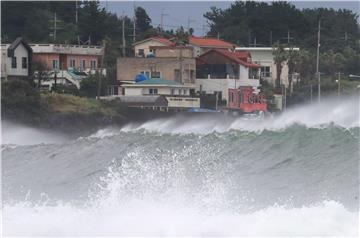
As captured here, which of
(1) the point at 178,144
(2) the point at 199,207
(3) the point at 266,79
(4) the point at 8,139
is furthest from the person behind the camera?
(3) the point at 266,79

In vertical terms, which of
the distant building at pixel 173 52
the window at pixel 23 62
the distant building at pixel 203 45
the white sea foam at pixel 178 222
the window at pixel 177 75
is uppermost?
the distant building at pixel 203 45

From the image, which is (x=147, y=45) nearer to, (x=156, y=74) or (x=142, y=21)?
(x=156, y=74)

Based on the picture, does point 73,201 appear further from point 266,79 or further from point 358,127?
point 266,79

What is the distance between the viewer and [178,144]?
2011 cm

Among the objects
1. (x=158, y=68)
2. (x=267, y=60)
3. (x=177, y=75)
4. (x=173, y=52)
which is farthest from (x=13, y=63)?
(x=267, y=60)

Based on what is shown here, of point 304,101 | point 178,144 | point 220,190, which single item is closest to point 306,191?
point 220,190

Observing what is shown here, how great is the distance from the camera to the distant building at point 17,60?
1747 inches

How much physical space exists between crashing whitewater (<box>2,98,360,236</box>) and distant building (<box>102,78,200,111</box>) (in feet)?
71.6

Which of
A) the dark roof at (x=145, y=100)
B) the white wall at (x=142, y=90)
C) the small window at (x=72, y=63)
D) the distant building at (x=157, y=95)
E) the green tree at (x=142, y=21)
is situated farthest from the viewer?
the green tree at (x=142, y=21)

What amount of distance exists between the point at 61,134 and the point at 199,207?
26.7 metres

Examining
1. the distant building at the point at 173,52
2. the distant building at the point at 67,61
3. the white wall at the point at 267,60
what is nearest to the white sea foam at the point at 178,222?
the distant building at the point at 67,61

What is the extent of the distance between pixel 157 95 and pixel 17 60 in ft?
24.2

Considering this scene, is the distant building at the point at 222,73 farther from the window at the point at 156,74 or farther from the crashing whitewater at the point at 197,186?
the crashing whitewater at the point at 197,186

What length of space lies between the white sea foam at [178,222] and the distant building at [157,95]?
31520 mm
